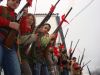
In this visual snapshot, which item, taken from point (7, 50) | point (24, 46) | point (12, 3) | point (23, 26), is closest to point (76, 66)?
point (24, 46)

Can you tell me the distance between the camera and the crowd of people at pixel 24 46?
19.0 feet

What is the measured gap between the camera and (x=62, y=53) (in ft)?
39.5

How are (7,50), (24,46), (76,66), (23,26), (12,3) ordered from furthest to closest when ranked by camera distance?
(76,66) → (24,46) → (23,26) → (12,3) → (7,50)

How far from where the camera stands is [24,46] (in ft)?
22.4

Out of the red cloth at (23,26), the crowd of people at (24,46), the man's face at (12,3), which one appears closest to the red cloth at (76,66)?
the crowd of people at (24,46)

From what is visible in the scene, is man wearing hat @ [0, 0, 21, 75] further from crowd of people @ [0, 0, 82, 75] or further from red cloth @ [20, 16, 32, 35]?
red cloth @ [20, 16, 32, 35]

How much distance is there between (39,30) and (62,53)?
192 inches

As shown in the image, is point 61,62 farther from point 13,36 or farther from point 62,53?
point 13,36

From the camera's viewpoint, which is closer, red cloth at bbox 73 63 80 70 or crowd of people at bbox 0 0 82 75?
crowd of people at bbox 0 0 82 75

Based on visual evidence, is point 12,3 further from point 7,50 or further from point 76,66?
point 76,66

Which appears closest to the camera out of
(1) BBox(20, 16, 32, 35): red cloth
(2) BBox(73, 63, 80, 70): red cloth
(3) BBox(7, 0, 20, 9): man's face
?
(3) BBox(7, 0, 20, 9): man's face

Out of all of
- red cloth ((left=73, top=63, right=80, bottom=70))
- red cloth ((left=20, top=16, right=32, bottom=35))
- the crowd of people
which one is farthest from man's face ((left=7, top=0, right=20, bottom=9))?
red cloth ((left=73, top=63, right=80, bottom=70))

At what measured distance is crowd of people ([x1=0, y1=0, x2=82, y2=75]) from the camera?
5.79 metres

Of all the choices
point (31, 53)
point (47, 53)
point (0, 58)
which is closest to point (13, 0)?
point (0, 58)
